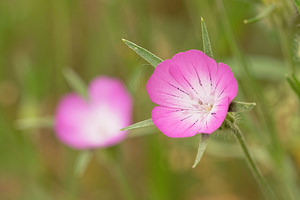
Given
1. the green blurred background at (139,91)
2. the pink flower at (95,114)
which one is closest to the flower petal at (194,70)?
the green blurred background at (139,91)

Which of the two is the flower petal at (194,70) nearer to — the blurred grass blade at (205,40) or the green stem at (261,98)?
the blurred grass blade at (205,40)

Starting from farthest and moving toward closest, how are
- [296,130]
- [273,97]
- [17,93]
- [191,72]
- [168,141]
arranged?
[17,93] → [168,141] → [273,97] → [296,130] → [191,72]

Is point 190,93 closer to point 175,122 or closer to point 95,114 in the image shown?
point 175,122

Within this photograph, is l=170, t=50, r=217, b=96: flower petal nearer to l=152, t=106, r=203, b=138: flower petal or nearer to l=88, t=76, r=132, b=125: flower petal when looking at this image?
l=152, t=106, r=203, b=138: flower petal

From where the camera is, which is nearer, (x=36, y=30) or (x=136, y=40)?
(x=136, y=40)

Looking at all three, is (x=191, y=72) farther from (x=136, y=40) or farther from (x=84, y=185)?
(x=84, y=185)

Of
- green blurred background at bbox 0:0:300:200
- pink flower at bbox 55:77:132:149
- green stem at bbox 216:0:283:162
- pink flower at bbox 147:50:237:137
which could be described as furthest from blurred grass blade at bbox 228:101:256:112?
pink flower at bbox 55:77:132:149

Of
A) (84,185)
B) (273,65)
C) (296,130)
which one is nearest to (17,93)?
(84,185)
